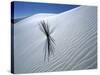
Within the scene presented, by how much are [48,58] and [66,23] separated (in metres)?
0.41

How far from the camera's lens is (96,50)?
109 inches

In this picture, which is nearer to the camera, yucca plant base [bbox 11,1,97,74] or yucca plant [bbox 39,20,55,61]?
yucca plant base [bbox 11,1,97,74]

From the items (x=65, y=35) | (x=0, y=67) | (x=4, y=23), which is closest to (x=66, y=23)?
(x=65, y=35)

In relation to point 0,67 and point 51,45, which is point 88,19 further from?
point 0,67

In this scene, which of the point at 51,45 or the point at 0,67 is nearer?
the point at 0,67

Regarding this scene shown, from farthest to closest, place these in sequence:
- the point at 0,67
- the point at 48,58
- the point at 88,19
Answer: the point at 88,19 < the point at 48,58 < the point at 0,67

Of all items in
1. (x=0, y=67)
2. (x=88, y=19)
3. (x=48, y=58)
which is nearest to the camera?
(x=0, y=67)

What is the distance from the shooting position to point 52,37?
2572mm

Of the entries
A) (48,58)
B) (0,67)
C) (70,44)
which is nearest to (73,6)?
(70,44)

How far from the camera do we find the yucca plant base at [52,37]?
243 centimetres

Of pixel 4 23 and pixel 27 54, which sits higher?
pixel 4 23

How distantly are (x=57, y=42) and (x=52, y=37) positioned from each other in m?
0.08

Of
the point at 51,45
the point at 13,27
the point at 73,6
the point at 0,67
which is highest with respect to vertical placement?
the point at 73,6

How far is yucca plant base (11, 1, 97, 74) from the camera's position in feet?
7.98
